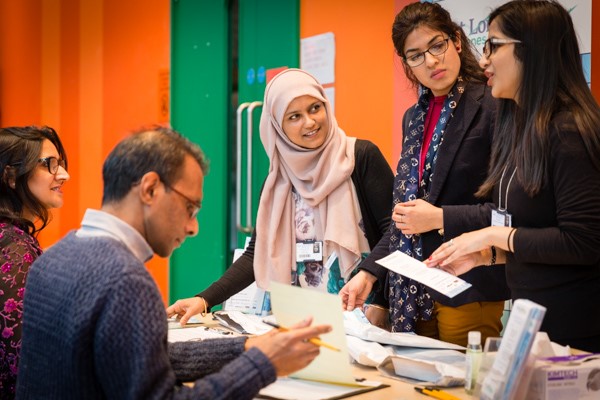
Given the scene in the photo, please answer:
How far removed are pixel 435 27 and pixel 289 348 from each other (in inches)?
54.4

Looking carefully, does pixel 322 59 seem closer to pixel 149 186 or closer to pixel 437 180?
pixel 437 180

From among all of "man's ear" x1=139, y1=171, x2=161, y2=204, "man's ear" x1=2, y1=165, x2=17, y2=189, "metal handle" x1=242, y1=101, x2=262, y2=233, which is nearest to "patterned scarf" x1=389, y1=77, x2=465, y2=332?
"man's ear" x1=139, y1=171, x2=161, y2=204

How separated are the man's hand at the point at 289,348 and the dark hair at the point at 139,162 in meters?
0.38

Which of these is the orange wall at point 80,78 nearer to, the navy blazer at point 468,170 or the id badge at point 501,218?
the navy blazer at point 468,170

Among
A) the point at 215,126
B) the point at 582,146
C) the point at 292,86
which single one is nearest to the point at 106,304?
the point at 582,146

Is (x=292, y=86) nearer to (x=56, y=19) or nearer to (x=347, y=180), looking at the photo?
Result: (x=347, y=180)

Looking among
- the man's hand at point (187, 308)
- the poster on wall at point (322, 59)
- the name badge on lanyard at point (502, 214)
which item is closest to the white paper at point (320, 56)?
the poster on wall at point (322, 59)

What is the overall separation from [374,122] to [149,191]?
2.57 metres

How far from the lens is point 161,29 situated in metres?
5.27

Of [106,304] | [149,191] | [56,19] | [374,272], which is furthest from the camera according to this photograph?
[56,19]

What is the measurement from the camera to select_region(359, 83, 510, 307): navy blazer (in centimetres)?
229

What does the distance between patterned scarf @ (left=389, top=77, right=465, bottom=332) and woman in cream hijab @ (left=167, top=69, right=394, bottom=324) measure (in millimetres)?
194

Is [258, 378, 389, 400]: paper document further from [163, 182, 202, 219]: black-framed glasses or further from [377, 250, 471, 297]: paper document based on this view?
[163, 182, 202, 219]: black-framed glasses

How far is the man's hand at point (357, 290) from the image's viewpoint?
239 centimetres
